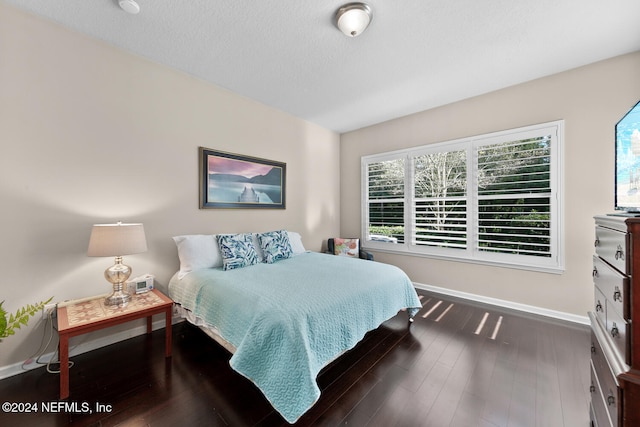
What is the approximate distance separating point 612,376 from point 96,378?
9.58ft

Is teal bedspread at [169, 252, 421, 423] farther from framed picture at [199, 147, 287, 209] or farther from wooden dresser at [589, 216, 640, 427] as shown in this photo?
Answer: wooden dresser at [589, 216, 640, 427]

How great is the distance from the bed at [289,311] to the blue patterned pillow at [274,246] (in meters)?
0.20

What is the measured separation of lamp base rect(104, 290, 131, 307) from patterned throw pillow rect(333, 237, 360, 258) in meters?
2.86

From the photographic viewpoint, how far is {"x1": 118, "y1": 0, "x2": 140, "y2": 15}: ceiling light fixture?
1.82 metres

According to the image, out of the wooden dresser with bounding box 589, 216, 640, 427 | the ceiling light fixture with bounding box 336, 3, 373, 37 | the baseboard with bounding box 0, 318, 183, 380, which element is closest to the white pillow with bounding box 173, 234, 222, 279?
the baseboard with bounding box 0, 318, 183, 380

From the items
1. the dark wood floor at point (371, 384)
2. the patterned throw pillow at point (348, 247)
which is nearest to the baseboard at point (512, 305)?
the dark wood floor at point (371, 384)

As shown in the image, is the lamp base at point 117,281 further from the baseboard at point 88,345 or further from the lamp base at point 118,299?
the baseboard at point 88,345

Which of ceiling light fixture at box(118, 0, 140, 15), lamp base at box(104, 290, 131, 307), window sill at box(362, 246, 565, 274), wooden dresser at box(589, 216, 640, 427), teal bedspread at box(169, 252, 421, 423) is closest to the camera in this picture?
wooden dresser at box(589, 216, 640, 427)

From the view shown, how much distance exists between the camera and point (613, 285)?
968 mm

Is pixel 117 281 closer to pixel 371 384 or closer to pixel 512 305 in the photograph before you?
pixel 371 384

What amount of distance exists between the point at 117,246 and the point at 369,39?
2.72 m

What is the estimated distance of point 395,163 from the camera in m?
4.14

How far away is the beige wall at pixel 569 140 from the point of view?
250 cm

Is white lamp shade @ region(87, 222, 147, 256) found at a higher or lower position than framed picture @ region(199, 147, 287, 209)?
lower
